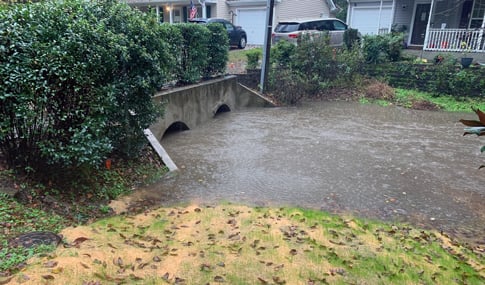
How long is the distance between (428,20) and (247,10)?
1162 centimetres

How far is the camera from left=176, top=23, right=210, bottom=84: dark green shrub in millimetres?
9148

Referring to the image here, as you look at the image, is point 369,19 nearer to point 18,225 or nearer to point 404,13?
point 404,13

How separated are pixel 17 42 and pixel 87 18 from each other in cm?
127

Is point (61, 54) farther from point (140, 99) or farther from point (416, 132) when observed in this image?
point (416, 132)

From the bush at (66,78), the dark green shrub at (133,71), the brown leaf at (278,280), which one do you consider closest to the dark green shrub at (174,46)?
the dark green shrub at (133,71)

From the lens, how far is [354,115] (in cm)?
1127

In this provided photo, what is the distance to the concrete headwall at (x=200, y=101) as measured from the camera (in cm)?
819

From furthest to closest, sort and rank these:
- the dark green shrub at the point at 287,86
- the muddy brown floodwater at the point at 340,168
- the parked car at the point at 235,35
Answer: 1. the parked car at the point at 235,35
2. the dark green shrub at the point at 287,86
3. the muddy brown floodwater at the point at 340,168

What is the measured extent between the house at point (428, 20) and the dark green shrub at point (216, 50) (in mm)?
11592

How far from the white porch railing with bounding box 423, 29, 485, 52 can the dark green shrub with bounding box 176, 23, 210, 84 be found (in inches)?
497

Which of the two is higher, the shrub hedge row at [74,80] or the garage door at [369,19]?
the garage door at [369,19]

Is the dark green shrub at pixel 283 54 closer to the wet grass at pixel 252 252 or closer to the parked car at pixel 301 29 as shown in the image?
the parked car at pixel 301 29

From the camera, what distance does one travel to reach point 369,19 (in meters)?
21.9

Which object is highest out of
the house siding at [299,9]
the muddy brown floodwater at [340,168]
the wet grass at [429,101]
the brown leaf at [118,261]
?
the house siding at [299,9]
